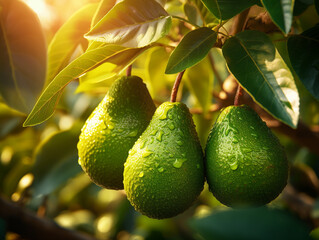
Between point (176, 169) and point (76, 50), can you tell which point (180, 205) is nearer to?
point (176, 169)

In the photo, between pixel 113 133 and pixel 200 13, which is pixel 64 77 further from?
pixel 200 13

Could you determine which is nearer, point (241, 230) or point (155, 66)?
point (241, 230)

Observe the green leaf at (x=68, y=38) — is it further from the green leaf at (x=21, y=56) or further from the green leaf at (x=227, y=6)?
the green leaf at (x=227, y=6)

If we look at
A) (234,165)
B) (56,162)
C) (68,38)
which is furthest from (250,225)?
(56,162)

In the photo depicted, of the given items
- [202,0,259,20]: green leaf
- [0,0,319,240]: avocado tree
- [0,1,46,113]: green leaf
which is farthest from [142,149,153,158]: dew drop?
[0,1,46,113]: green leaf

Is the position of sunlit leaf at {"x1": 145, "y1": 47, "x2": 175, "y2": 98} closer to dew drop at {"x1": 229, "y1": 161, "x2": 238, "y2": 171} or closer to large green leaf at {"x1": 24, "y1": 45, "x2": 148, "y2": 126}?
large green leaf at {"x1": 24, "y1": 45, "x2": 148, "y2": 126}

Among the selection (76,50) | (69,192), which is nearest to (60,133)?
(76,50)

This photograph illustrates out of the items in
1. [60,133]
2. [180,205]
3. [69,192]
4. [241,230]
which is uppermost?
[241,230]
